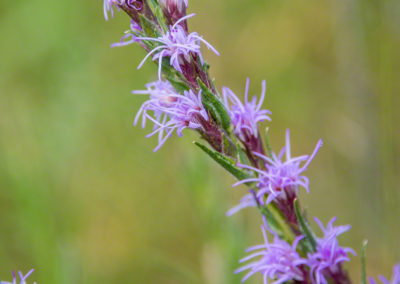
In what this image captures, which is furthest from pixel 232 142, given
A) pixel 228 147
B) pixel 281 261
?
pixel 281 261

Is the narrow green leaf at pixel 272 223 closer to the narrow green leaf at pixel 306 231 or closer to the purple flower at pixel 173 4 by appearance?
the narrow green leaf at pixel 306 231

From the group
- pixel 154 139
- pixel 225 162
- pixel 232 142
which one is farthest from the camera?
pixel 154 139

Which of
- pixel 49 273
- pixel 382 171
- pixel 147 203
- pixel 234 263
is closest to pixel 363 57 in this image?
pixel 382 171

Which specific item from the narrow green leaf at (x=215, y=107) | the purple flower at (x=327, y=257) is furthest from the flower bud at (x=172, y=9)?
the purple flower at (x=327, y=257)

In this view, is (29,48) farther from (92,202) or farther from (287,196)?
(287,196)

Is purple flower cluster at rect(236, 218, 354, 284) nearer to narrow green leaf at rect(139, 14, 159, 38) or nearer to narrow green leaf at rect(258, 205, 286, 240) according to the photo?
narrow green leaf at rect(258, 205, 286, 240)

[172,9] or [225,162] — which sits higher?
[172,9]

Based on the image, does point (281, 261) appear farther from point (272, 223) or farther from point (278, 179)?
point (278, 179)
